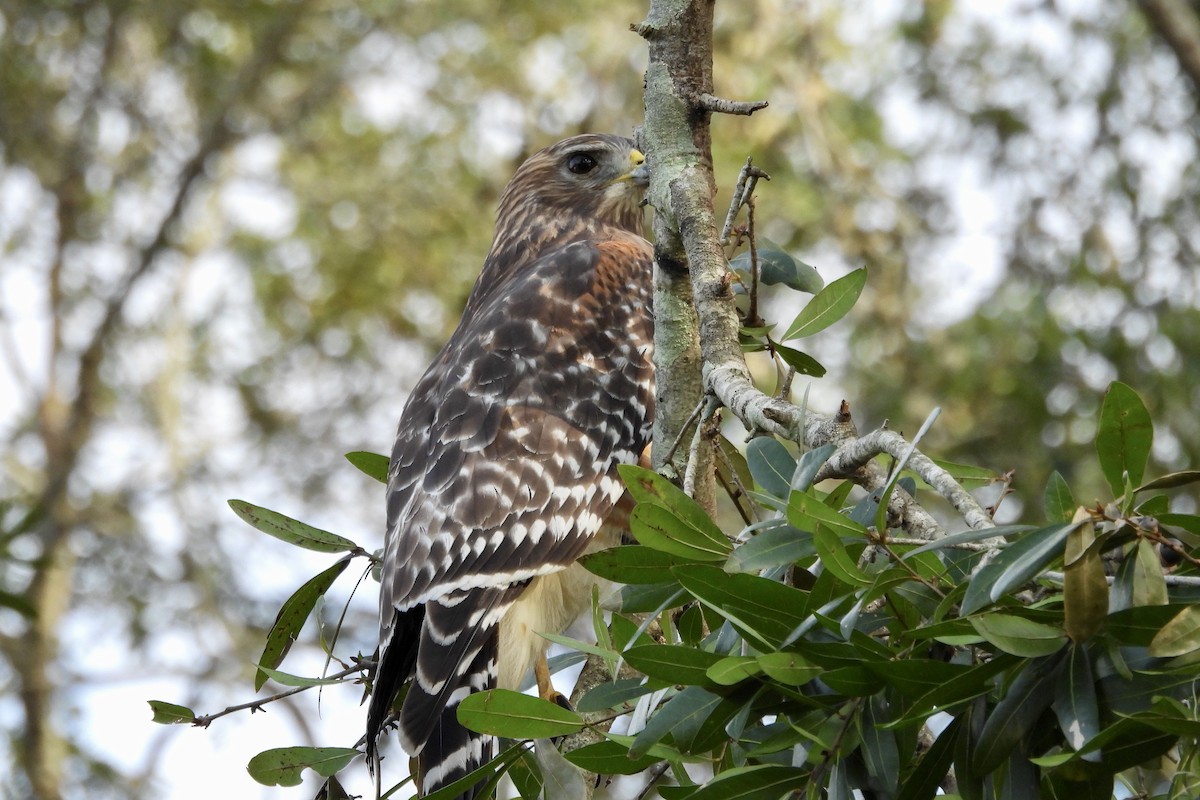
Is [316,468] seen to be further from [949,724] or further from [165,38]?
[949,724]

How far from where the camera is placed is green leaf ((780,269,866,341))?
200 cm

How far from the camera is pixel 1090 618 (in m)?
1.19

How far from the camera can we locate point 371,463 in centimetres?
293

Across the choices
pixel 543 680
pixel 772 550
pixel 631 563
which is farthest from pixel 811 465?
pixel 543 680

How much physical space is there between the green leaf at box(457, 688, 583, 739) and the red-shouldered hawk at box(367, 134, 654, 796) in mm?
892

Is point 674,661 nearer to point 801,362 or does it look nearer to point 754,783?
point 754,783

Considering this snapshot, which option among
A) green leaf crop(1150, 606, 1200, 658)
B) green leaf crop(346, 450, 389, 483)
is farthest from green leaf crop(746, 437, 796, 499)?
green leaf crop(346, 450, 389, 483)

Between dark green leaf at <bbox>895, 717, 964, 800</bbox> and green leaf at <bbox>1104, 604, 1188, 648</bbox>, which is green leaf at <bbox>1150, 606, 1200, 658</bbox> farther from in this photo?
dark green leaf at <bbox>895, 717, 964, 800</bbox>

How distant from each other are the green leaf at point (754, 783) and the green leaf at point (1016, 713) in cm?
22

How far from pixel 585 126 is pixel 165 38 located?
13.5ft

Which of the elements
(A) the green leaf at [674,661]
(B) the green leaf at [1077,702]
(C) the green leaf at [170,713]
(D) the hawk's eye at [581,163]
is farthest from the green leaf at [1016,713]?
(D) the hawk's eye at [581,163]

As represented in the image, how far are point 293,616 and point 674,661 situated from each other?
1227 millimetres

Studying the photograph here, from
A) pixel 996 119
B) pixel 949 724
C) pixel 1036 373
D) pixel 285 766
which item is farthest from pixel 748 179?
pixel 996 119

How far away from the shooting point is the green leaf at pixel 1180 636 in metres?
1.17
